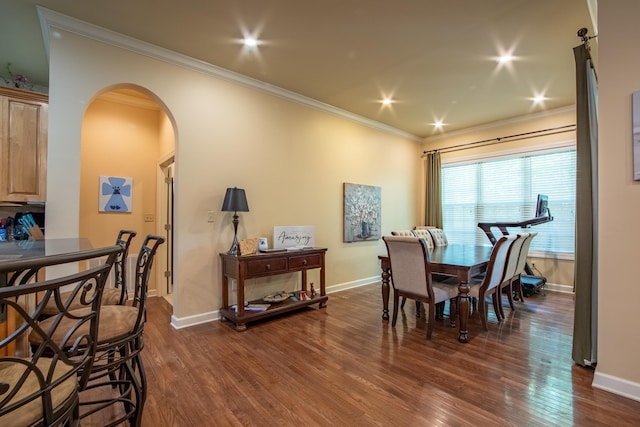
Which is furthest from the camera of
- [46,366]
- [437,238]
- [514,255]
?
[437,238]

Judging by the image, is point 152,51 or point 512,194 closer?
point 152,51

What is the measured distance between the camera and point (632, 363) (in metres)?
1.93

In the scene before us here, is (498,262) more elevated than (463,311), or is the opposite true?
(498,262)

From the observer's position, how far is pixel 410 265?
9.64 feet

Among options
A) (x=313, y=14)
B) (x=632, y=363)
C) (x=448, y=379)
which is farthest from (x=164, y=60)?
(x=632, y=363)

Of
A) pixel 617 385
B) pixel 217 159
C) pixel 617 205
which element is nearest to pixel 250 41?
pixel 217 159

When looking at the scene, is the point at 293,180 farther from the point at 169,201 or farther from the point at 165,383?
the point at 165,383

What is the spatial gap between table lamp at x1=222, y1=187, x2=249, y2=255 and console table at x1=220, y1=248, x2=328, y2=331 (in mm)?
140

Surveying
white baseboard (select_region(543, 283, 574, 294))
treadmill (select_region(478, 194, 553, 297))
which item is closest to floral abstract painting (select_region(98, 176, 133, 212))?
treadmill (select_region(478, 194, 553, 297))

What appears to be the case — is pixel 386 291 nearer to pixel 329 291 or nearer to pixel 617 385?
pixel 329 291

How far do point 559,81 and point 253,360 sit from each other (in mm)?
4786

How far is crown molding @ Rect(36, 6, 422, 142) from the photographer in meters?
2.51

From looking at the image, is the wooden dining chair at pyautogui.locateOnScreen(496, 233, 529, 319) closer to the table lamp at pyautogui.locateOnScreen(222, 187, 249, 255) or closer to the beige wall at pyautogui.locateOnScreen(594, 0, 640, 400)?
the beige wall at pyautogui.locateOnScreen(594, 0, 640, 400)

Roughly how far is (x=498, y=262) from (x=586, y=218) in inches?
35.2
